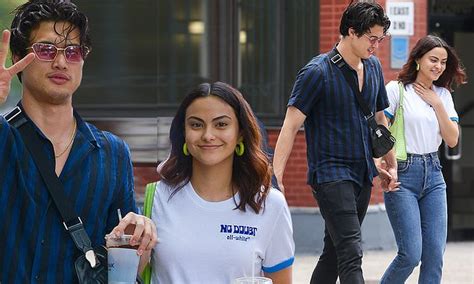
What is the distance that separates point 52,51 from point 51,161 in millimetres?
341

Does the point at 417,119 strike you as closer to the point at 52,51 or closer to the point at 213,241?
the point at 213,241

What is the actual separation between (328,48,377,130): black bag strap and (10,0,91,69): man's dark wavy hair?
118 inches

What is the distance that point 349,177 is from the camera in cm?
580

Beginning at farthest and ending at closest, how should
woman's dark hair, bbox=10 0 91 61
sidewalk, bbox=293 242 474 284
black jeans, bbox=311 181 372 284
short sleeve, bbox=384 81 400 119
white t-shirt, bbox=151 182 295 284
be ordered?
1. sidewalk, bbox=293 242 474 284
2. short sleeve, bbox=384 81 400 119
3. black jeans, bbox=311 181 372 284
4. white t-shirt, bbox=151 182 295 284
5. woman's dark hair, bbox=10 0 91 61

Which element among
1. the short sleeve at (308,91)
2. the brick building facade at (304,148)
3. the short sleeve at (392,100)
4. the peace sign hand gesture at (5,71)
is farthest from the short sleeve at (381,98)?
the peace sign hand gesture at (5,71)

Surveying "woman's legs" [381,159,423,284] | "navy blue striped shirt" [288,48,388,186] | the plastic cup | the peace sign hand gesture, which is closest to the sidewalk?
"woman's legs" [381,159,423,284]

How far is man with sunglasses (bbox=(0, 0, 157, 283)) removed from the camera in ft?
9.68

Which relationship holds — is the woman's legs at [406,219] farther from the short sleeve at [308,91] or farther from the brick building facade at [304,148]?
the brick building facade at [304,148]

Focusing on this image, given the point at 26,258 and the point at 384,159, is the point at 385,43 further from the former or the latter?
the point at 26,258

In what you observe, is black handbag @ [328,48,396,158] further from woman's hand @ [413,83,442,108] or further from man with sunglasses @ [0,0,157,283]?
man with sunglasses @ [0,0,157,283]

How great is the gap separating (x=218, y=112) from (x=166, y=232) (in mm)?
442

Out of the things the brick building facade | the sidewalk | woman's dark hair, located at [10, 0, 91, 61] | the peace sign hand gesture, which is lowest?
the sidewalk

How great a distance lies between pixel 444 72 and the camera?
6.80 meters

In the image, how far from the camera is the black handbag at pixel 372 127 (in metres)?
5.89
